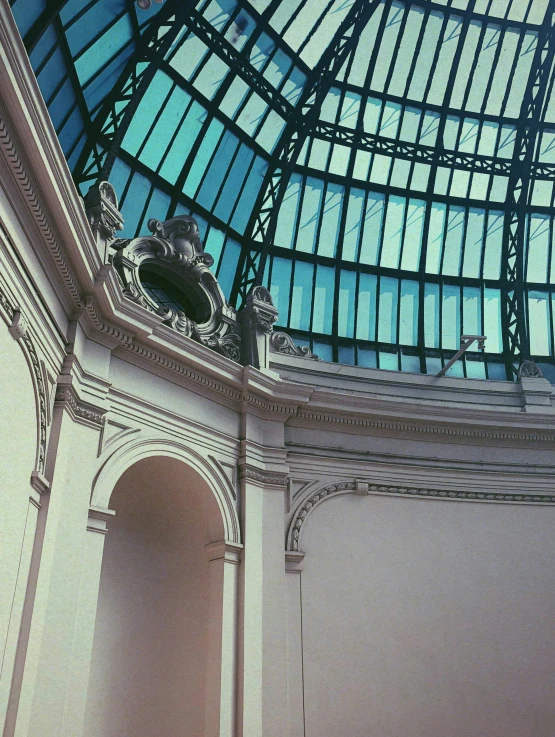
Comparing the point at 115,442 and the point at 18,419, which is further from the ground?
the point at 115,442

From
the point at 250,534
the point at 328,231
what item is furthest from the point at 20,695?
the point at 328,231

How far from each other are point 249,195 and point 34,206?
671 centimetres

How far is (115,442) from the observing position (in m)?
9.19

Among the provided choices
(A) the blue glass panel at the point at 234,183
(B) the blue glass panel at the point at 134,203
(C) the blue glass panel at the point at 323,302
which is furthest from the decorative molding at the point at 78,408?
(C) the blue glass panel at the point at 323,302

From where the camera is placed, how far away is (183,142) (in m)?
11.8

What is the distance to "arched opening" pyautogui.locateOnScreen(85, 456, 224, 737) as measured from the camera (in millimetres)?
9297

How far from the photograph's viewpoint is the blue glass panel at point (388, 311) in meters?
14.3

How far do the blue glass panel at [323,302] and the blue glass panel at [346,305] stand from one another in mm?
212

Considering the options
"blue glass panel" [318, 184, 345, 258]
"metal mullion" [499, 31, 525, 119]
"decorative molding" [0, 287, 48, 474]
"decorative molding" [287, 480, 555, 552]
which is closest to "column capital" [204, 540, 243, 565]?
"decorative molding" [287, 480, 555, 552]

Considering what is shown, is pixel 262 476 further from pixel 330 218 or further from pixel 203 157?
pixel 330 218

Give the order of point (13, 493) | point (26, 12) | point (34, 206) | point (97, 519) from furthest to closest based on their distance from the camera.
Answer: point (97, 519)
point (26, 12)
point (34, 206)
point (13, 493)

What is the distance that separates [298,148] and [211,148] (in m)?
1.66

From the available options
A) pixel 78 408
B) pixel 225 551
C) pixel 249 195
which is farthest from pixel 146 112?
pixel 225 551

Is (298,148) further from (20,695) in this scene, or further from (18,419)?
(20,695)
